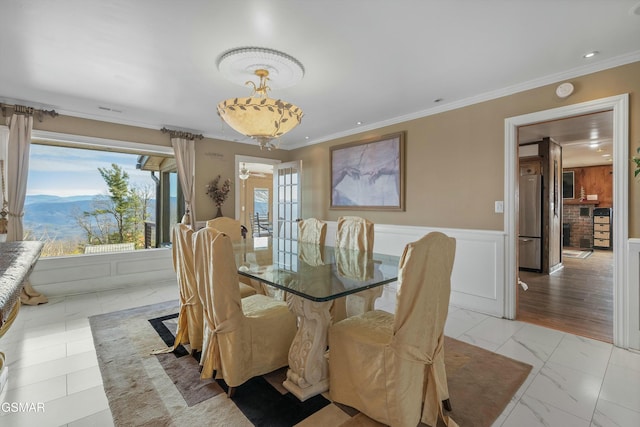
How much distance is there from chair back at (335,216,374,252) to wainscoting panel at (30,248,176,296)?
3022mm

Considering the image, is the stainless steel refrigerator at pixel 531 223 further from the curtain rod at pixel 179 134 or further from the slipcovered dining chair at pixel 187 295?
the curtain rod at pixel 179 134

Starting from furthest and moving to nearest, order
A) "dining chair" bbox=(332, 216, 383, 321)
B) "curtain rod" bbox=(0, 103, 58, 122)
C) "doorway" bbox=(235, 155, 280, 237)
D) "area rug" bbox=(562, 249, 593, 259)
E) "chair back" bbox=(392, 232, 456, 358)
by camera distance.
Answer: "doorway" bbox=(235, 155, 280, 237), "area rug" bbox=(562, 249, 593, 259), "curtain rod" bbox=(0, 103, 58, 122), "dining chair" bbox=(332, 216, 383, 321), "chair back" bbox=(392, 232, 456, 358)

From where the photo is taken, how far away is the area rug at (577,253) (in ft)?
22.7

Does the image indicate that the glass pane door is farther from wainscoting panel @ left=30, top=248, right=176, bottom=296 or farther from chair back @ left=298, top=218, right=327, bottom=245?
wainscoting panel @ left=30, top=248, right=176, bottom=296

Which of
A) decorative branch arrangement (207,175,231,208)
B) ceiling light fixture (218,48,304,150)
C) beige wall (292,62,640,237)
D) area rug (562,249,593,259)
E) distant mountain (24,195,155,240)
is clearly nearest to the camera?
ceiling light fixture (218,48,304,150)

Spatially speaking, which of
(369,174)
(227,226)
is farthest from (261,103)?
(369,174)

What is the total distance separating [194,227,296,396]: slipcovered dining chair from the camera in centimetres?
176

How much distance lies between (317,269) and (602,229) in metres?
9.40

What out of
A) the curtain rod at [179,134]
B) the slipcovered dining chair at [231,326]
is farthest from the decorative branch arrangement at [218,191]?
the slipcovered dining chair at [231,326]

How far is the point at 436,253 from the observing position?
146cm

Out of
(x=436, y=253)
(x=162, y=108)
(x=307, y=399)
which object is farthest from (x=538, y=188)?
(x=162, y=108)

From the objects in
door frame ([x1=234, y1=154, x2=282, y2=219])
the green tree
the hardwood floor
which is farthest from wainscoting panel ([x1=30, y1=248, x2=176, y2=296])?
the hardwood floor

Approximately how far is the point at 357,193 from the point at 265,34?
2962 millimetres

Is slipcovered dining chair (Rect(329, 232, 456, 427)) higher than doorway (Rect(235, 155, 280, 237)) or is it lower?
lower
